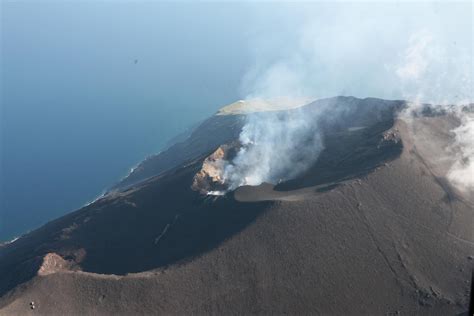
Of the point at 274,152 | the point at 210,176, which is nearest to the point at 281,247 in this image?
the point at 210,176

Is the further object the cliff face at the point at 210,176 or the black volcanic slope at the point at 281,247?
the cliff face at the point at 210,176

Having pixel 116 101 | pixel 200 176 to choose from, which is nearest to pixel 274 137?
pixel 200 176

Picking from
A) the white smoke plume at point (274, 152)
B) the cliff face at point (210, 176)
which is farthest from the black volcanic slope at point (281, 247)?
the white smoke plume at point (274, 152)

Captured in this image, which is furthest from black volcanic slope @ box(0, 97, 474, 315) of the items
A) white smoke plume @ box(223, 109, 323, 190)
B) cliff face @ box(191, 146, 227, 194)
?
white smoke plume @ box(223, 109, 323, 190)

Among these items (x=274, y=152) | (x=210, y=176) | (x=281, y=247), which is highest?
(x=210, y=176)

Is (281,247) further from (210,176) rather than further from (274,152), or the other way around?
(274,152)

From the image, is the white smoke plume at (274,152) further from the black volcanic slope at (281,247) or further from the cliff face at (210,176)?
the black volcanic slope at (281,247)

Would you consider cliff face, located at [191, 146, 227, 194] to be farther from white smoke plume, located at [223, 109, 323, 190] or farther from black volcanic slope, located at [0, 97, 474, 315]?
black volcanic slope, located at [0, 97, 474, 315]

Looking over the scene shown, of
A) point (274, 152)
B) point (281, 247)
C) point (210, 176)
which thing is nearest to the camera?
point (281, 247)
